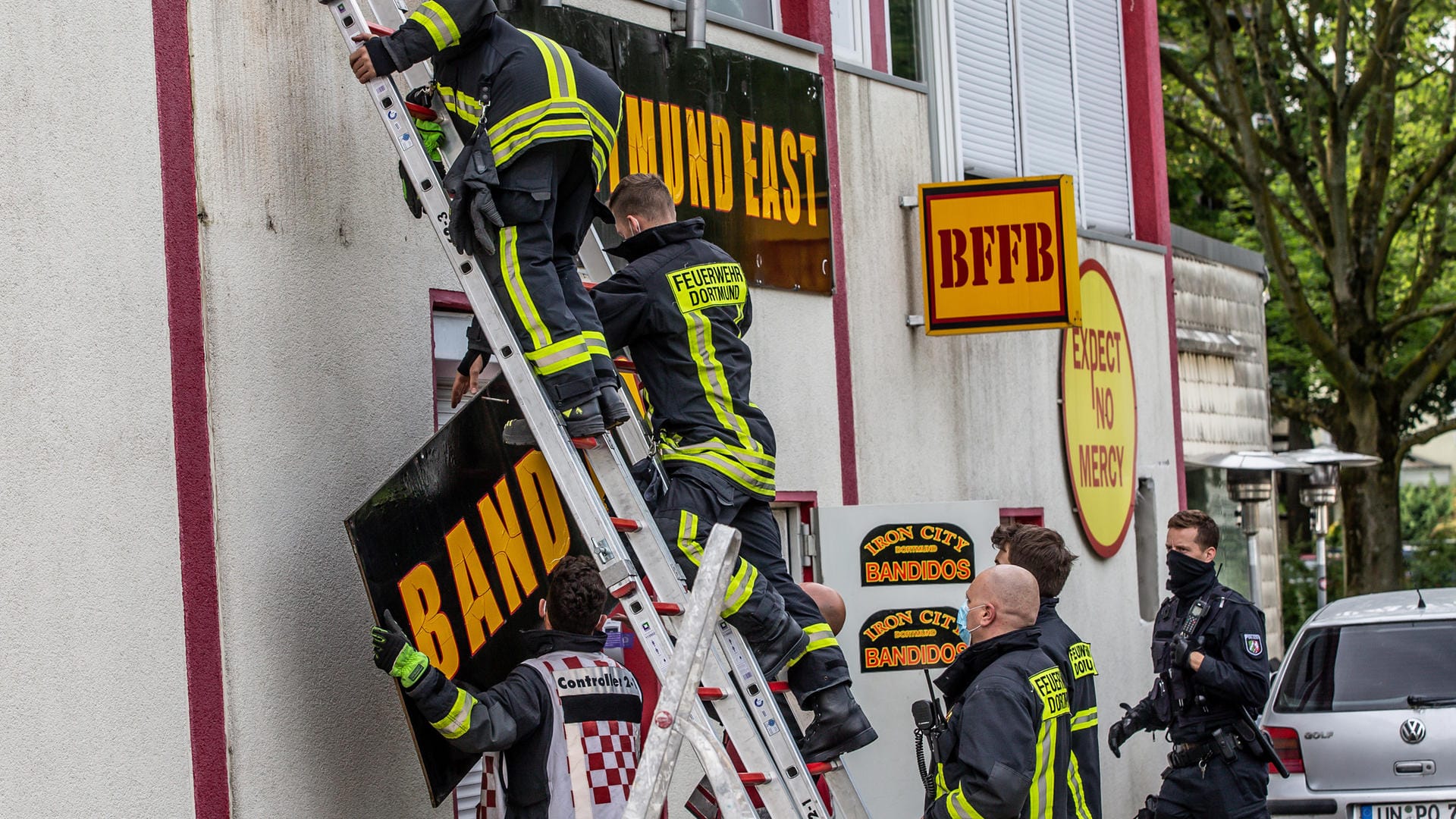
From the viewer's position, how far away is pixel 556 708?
5.38 metres

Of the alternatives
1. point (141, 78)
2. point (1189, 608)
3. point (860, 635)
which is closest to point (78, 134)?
point (141, 78)

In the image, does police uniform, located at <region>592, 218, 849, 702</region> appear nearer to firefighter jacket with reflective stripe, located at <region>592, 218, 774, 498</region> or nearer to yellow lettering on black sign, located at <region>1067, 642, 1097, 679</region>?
firefighter jacket with reflective stripe, located at <region>592, 218, 774, 498</region>

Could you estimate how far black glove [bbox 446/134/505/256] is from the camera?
16.5 ft

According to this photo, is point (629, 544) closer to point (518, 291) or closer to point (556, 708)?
point (556, 708)

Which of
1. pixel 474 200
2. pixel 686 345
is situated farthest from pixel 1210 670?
pixel 474 200

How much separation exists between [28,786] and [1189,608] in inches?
208

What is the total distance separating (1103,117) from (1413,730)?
582 centimetres

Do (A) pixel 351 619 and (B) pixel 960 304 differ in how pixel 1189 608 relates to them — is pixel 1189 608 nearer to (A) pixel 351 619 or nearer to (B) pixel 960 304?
(B) pixel 960 304

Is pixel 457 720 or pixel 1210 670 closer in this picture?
pixel 457 720

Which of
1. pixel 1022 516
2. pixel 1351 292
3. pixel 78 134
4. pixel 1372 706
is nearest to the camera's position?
pixel 78 134

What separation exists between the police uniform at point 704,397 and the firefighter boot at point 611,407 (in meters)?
0.40

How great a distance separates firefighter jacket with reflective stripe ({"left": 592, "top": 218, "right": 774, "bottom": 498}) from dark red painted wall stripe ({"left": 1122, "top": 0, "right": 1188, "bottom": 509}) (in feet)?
27.8

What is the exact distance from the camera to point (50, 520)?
194 inches

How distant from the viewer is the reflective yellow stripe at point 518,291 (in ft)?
16.7
